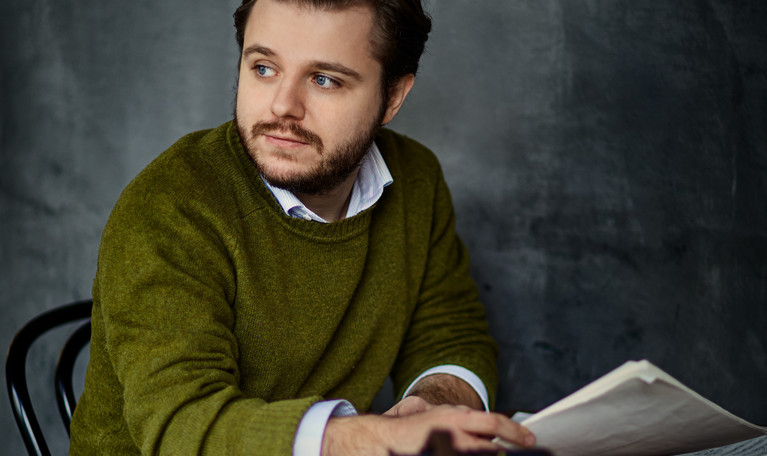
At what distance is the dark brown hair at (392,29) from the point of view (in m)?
1.34

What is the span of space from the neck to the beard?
37 mm

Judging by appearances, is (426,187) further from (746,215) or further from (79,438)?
(746,215)

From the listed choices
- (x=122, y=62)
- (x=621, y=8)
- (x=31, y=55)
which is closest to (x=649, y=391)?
(x=621, y=8)

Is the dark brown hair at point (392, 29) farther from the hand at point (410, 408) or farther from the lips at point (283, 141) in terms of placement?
the hand at point (410, 408)

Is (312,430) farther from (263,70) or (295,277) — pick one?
(263,70)

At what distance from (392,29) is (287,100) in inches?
11.6

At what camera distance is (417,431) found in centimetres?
79

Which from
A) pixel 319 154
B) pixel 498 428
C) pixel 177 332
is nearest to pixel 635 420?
pixel 498 428

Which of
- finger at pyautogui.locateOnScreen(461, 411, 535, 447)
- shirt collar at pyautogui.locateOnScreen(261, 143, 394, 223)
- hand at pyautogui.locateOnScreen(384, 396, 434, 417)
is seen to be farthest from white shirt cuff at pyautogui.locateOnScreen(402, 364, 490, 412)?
finger at pyautogui.locateOnScreen(461, 411, 535, 447)

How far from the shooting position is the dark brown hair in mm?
1336

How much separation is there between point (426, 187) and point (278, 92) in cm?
53

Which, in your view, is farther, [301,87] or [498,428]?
[301,87]

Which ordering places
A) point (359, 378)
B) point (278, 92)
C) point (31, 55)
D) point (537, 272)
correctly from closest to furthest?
1. point (278, 92)
2. point (359, 378)
3. point (31, 55)
4. point (537, 272)

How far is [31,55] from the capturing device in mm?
2062
